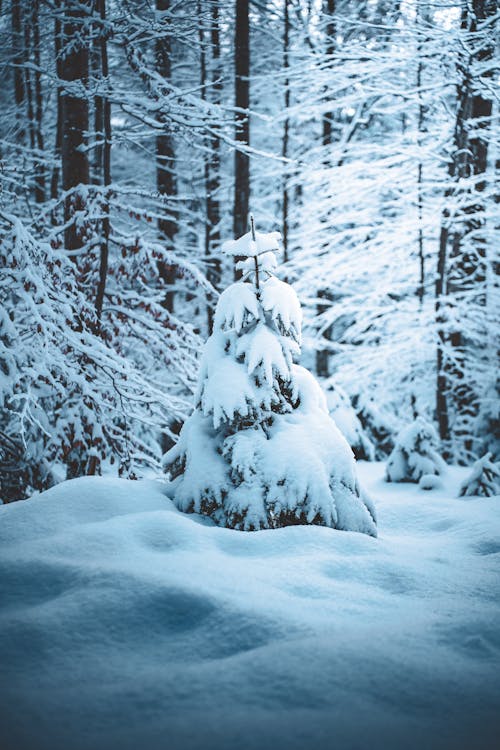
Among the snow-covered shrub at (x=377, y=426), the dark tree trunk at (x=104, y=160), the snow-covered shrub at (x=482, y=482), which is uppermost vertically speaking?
the dark tree trunk at (x=104, y=160)

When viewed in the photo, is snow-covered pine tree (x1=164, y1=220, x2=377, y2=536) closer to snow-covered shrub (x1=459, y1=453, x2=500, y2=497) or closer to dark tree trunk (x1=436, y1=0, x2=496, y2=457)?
snow-covered shrub (x1=459, y1=453, x2=500, y2=497)

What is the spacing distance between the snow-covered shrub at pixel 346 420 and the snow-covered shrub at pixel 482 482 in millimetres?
3695

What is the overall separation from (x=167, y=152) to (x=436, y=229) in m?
6.27

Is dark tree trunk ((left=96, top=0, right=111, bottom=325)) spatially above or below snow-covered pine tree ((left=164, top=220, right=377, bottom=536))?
above

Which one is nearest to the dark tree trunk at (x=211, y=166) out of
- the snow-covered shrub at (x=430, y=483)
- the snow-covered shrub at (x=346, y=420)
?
the snow-covered shrub at (x=346, y=420)

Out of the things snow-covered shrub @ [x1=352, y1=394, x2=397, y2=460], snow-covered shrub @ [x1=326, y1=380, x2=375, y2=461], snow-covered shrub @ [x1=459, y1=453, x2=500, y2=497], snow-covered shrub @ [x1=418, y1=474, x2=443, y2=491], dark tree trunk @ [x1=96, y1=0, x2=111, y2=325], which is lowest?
snow-covered shrub @ [x1=352, y1=394, x2=397, y2=460]

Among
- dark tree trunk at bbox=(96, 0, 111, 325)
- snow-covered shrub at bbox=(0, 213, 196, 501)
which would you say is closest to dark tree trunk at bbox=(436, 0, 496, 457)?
snow-covered shrub at bbox=(0, 213, 196, 501)

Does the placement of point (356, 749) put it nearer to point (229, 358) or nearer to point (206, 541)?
point (206, 541)

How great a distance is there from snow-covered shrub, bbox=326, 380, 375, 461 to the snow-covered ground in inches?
248

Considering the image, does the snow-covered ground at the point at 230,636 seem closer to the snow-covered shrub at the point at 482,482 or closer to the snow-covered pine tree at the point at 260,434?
the snow-covered pine tree at the point at 260,434

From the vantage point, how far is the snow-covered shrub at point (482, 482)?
252 inches

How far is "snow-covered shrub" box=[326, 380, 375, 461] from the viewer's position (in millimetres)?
10148

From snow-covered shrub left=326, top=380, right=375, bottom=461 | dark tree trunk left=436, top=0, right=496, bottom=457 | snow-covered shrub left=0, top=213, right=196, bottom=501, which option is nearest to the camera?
snow-covered shrub left=0, top=213, right=196, bottom=501

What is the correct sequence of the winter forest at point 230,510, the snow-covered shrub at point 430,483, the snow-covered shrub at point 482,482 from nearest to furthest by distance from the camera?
the winter forest at point 230,510 → the snow-covered shrub at point 482,482 → the snow-covered shrub at point 430,483
